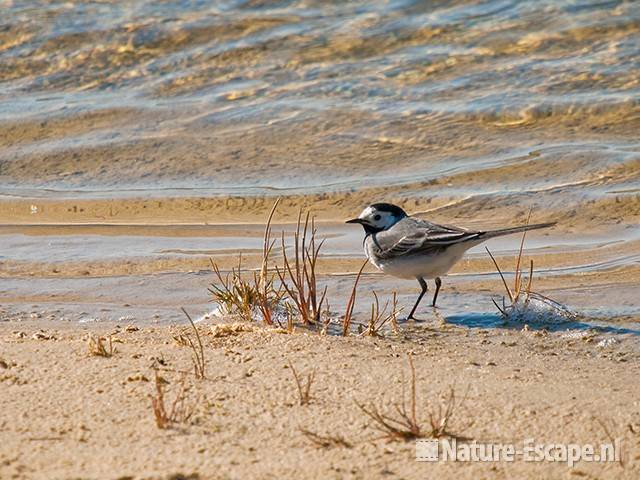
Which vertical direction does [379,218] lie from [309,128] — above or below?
below

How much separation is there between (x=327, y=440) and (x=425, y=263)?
3.03 metres

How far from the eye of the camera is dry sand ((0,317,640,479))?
4.10 metres

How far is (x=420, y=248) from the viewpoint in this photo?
23.5 feet

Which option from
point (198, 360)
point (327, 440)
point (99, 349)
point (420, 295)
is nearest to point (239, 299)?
point (420, 295)

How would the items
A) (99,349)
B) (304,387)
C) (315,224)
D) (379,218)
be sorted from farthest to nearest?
(315,224) → (379,218) → (99,349) → (304,387)

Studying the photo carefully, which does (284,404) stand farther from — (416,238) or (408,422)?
(416,238)

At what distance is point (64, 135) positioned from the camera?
12000 mm

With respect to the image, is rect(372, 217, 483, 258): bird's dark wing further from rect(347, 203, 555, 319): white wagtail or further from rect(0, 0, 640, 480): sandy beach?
rect(0, 0, 640, 480): sandy beach

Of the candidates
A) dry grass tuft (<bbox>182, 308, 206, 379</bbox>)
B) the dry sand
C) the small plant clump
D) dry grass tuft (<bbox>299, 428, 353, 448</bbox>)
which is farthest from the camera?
the small plant clump

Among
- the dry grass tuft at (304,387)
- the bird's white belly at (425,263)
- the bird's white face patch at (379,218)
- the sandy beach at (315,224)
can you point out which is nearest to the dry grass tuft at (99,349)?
the sandy beach at (315,224)

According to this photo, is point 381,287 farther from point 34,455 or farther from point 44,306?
point 34,455

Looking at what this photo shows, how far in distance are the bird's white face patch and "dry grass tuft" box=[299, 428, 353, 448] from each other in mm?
3455

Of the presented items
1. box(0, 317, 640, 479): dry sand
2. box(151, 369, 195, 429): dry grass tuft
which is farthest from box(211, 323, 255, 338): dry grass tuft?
box(151, 369, 195, 429): dry grass tuft

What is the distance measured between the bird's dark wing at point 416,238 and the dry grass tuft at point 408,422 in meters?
2.58
